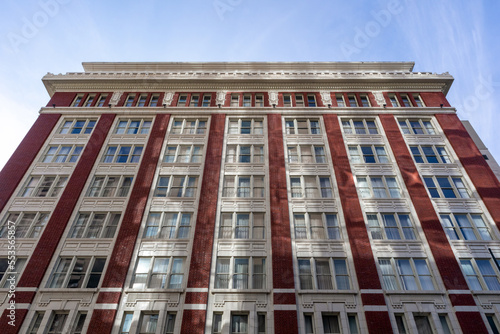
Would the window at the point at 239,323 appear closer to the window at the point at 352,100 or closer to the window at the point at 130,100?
the window at the point at 352,100

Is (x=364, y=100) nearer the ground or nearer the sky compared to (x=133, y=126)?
nearer the sky

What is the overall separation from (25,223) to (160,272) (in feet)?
37.4

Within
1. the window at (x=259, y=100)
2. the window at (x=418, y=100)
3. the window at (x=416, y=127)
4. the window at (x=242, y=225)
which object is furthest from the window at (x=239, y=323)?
the window at (x=418, y=100)

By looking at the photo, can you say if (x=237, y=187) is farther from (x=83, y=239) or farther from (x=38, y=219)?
(x=38, y=219)

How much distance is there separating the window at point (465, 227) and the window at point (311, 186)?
28.6ft

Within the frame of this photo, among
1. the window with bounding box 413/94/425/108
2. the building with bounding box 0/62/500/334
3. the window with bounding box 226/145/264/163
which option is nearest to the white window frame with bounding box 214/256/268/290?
the building with bounding box 0/62/500/334

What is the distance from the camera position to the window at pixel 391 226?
23.3 meters

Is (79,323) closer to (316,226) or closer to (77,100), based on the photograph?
(316,226)

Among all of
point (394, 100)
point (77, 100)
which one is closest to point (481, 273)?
point (394, 100)

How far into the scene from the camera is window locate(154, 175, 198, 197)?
85.7 feet

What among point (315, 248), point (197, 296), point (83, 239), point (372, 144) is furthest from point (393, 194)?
point (83, 239)

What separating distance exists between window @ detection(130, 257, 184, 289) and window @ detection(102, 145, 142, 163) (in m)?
10.0

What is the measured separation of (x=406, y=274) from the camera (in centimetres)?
2147

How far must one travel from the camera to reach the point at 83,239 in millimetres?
22938
